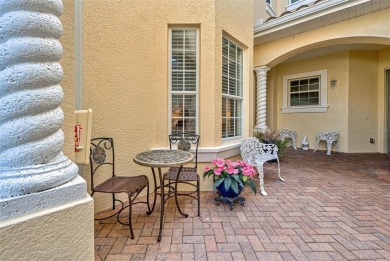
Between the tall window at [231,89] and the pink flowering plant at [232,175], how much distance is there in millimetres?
878

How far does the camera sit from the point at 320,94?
6.30 meters

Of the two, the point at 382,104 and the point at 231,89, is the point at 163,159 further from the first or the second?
the point at 382,104

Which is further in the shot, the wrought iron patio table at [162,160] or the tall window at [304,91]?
the tall window at [304,91]

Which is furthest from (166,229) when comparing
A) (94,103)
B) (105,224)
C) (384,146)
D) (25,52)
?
(384,146)

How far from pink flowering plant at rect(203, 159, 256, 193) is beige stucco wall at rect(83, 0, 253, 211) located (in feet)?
1.63

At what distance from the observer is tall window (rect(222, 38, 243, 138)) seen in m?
3.46

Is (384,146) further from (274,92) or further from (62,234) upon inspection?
(62,234)

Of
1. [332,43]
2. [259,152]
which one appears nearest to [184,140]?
[259,152]

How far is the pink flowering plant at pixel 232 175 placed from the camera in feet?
8.42

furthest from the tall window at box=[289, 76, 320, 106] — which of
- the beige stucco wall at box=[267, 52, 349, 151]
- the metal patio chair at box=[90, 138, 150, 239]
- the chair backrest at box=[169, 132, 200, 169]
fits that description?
the metal patio chair at box=[90, 138, 150, 239]

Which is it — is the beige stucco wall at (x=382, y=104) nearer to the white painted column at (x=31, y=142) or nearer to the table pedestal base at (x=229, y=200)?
the table pedestal base at (x=229, y=200)

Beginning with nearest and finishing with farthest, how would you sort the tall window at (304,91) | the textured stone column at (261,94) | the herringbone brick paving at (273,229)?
the herringbone brick paving at (273,229) < the textured stone column at (261,94) < the tall window at (304,91)

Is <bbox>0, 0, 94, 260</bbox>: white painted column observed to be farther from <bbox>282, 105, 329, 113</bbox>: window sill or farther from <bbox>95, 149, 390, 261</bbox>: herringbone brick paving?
<bbox>282, 105, 329, 113</bbox>: window sill

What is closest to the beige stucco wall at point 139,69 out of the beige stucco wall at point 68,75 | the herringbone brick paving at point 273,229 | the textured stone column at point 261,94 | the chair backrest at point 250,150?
the chair backrest at point 250,150
